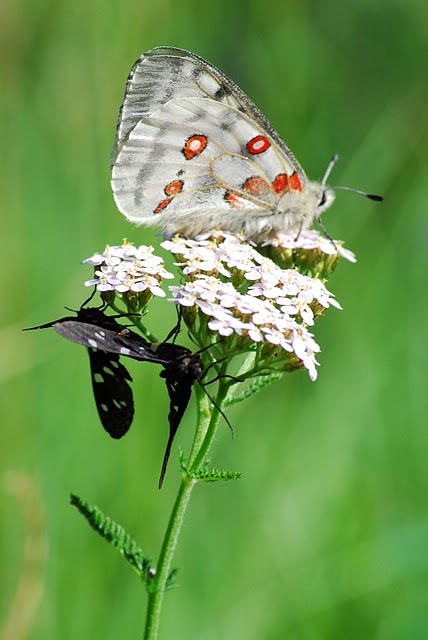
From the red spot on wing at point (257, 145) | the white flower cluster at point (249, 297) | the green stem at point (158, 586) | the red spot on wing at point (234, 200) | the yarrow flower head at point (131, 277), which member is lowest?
the green stem at point (158, 586)

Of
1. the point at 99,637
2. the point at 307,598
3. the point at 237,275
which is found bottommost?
the point at 99,637

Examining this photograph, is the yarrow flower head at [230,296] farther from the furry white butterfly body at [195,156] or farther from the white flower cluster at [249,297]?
the furry white butterfly body at [195,156]

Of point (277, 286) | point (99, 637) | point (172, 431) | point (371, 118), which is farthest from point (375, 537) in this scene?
point (371, 118)

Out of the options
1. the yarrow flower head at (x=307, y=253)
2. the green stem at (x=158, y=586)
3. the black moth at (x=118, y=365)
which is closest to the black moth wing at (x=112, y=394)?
the black moth at (x=118, y=365)

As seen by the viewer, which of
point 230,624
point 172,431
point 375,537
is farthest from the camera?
point 375,537

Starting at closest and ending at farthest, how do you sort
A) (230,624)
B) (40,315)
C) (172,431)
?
(172,431), (230,624), (40,315)

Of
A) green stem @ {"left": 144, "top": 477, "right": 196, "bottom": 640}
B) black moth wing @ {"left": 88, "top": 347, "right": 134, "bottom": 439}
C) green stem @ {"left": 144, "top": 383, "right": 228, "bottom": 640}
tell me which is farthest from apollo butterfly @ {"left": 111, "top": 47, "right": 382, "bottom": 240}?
green stem @ {"left": 144, "top": 477, "right": 196, "bottom": 640}

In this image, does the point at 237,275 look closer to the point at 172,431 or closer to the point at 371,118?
the point at 172,431
